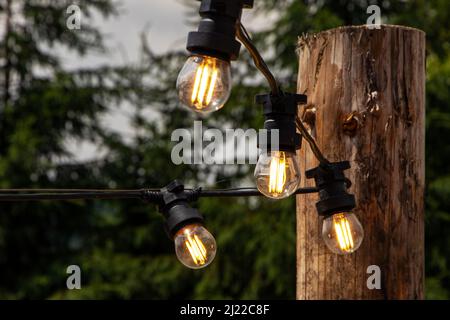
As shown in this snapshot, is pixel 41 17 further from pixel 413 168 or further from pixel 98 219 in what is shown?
pixel 413 168

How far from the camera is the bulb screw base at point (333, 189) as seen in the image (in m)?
2.59

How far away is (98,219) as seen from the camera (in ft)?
32.4

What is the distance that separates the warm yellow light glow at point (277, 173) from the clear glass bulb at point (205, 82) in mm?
355

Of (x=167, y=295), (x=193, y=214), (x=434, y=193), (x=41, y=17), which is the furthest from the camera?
(x=41, y=17)

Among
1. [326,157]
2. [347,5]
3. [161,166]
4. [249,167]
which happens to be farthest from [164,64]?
[326,157]

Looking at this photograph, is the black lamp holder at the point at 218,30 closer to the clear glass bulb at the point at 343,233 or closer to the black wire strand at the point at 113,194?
the black wire strand at the point at 113,194

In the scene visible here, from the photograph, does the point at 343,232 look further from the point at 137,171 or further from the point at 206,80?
the point at 137,171

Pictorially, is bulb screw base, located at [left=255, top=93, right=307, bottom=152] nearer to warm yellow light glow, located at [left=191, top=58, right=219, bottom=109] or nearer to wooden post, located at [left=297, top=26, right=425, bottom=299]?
warm yellow light glow, located at [left=191, top=58, right=219, bottom=109]

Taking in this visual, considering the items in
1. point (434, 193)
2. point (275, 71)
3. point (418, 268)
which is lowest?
point (418, 268)

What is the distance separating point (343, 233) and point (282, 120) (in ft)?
1.64

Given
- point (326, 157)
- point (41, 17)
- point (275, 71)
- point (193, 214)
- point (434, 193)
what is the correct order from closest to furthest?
point (193, 214) → point (326, 157) → point (434, 193) → point (275, 71) → point (41, 17)

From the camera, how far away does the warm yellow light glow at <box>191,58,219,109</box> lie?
6.43ft

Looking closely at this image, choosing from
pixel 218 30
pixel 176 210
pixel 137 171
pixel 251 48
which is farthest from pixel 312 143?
pixel 137 171

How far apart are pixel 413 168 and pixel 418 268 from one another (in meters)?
0.37
